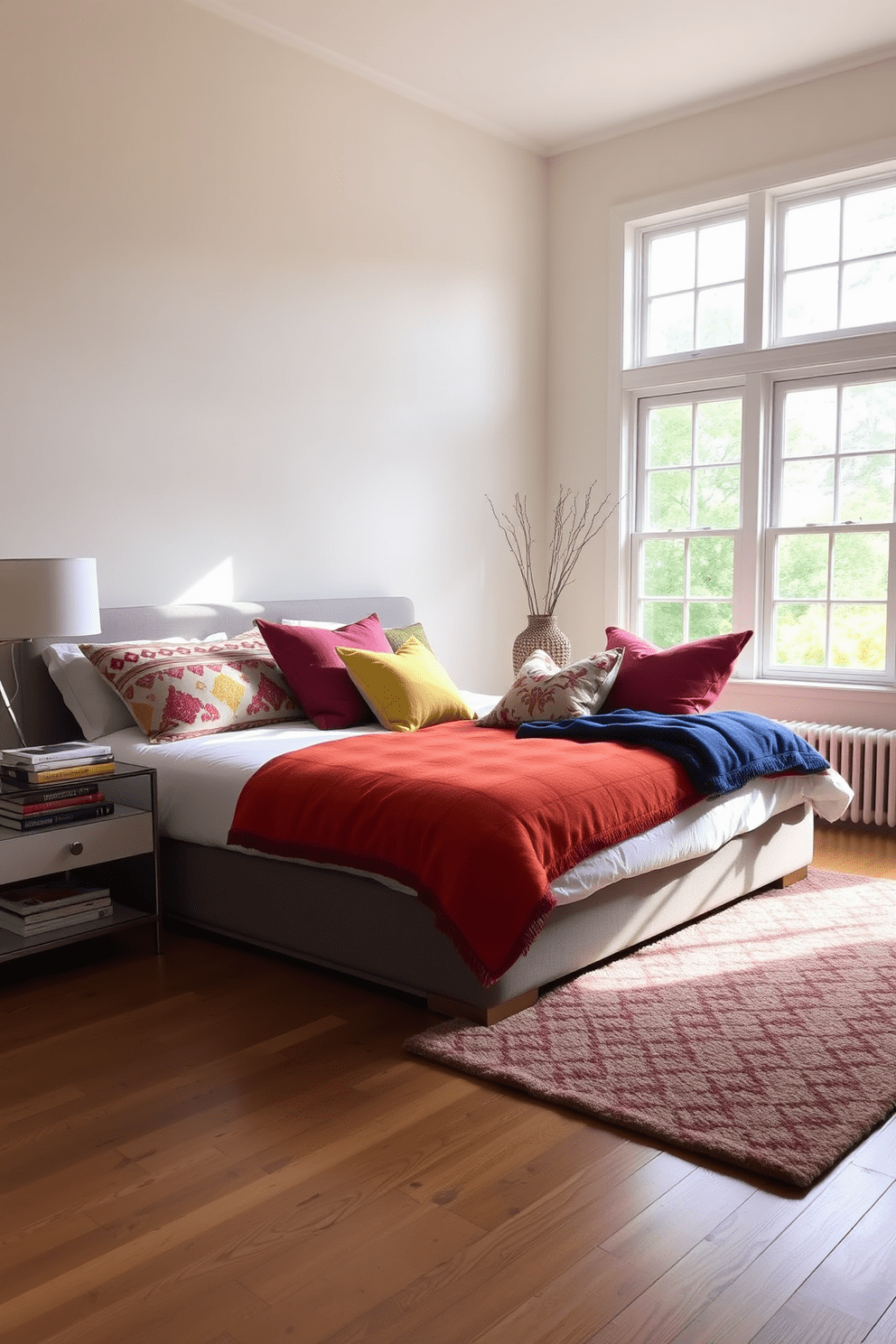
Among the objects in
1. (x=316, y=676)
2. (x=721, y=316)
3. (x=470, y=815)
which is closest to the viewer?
(x=470, y=815)

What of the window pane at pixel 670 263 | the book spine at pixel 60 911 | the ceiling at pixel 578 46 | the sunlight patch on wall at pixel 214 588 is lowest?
the book spine at pixel 60 911

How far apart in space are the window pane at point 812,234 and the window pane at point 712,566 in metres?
1.39

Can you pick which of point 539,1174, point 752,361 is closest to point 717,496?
point 752,361

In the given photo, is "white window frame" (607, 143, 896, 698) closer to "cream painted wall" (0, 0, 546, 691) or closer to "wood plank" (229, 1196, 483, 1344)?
"cream painted wall" (0, 0, 546, 691)

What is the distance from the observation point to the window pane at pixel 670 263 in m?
5.91

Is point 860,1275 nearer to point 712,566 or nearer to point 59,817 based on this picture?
point 59,817

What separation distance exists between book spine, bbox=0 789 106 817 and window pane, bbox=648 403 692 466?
3778 mm

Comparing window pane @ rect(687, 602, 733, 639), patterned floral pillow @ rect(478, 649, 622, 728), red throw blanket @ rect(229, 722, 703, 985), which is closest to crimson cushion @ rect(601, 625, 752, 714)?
patterned floral pillow @ rect(478, 649, 622, 728)

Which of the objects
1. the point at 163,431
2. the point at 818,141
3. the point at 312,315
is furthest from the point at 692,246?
the point at 163,431

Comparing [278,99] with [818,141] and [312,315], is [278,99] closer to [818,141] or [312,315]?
[312,315]

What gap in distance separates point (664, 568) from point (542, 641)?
2.96 feet

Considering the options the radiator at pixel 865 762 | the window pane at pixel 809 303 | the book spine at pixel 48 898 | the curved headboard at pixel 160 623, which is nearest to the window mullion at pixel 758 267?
the window pane at pixel 809 303

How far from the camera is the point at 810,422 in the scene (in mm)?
5531

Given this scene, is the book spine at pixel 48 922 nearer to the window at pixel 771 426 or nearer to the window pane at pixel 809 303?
the window at pixel 771 426
